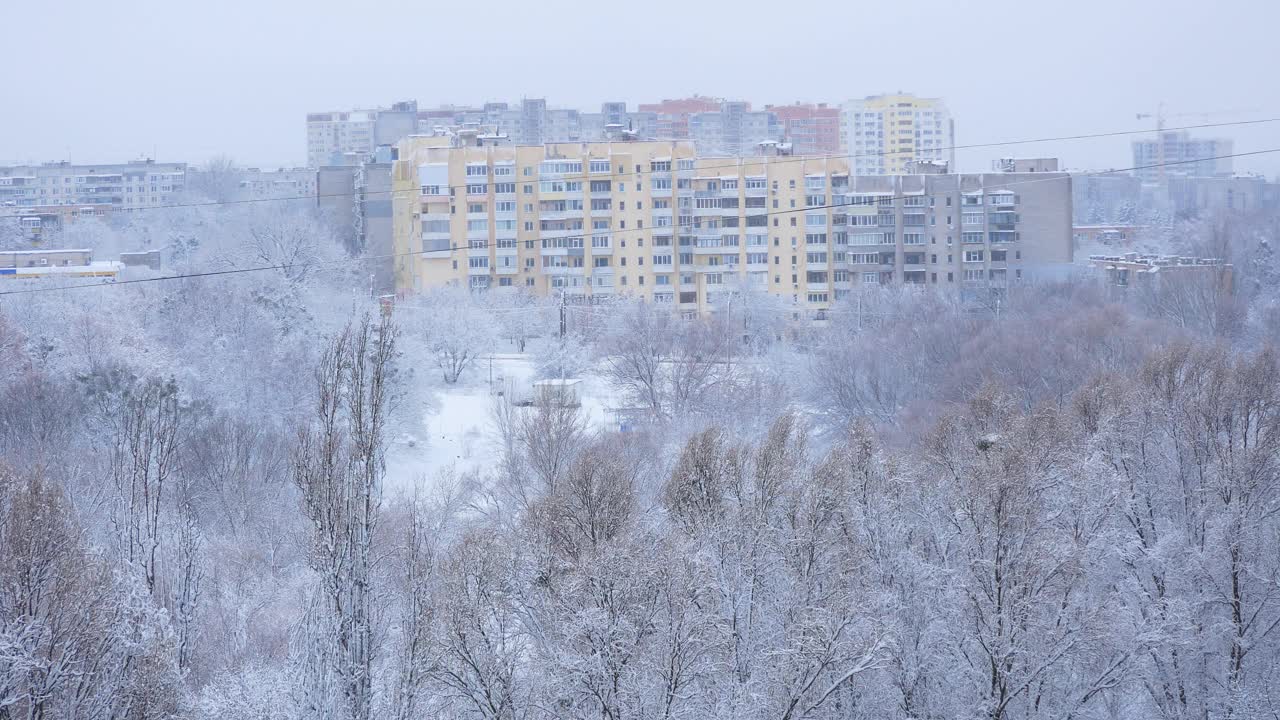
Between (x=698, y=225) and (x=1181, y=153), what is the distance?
50747mm

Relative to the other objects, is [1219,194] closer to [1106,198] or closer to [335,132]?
[1106,198]

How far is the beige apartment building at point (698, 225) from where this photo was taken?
3816 centimetres

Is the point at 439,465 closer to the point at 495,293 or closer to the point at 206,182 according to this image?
the point at 495,293

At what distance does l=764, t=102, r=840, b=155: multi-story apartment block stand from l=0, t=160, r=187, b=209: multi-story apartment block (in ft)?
89.9

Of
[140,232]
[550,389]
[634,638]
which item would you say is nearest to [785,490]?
[634,638]

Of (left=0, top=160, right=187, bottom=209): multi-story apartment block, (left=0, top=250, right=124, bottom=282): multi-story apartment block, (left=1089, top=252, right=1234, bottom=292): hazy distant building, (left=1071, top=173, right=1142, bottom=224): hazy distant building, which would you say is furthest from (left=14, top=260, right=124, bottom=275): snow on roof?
(left=1071, top=173, right=1142, bottom=224): hazy distant building

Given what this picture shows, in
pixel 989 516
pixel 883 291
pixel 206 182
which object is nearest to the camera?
pixel 989 516

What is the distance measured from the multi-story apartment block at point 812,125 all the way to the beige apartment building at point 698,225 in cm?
3247

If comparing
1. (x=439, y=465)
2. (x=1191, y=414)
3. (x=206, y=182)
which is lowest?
(x=439, y=465)

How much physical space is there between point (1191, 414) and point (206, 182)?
53810mm

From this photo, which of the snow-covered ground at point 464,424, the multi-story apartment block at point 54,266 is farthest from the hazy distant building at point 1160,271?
the multi-story apartment block at point 54,266

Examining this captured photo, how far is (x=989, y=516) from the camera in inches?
447

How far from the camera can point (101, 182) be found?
6425cm

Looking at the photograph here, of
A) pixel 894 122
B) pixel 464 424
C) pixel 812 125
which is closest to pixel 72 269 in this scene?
pixel 464 424
